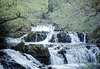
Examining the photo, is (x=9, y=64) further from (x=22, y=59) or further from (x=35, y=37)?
(x=35, y=37)

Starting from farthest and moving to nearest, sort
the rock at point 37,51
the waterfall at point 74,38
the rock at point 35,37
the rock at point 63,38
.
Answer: the waterfall at point 74,38
the rock at point 63,38
the rock at point 35,37
the rock at point 37,51

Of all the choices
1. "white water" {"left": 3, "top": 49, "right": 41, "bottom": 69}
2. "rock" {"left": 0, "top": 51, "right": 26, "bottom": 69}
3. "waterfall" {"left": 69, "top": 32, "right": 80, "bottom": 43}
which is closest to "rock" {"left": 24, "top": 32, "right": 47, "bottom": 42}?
"waterfall" {"left": 69, "top": 32, "right": 80, "bottom": 43}

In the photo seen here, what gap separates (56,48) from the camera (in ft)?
34.1

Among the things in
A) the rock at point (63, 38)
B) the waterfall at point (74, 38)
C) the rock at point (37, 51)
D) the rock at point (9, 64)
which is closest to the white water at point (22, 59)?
the rock at point (9, 64)

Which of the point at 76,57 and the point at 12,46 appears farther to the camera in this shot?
the point at 76,57

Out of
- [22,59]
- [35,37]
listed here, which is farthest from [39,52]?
[35,37]

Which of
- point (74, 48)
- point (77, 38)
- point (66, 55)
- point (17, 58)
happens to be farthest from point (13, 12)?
point (77, 38)

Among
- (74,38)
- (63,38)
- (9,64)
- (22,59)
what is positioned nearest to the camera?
(9,64)

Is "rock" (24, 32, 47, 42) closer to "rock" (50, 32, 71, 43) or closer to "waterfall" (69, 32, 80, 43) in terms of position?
"rock" (50, 32, 71, 43)

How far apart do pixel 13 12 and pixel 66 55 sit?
595 centimetres

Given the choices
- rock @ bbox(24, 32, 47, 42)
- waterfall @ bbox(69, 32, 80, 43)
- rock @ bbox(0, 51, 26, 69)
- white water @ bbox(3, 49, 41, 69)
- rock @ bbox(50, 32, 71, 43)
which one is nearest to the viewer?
rock @ bbox(0, 51, 26, 69)

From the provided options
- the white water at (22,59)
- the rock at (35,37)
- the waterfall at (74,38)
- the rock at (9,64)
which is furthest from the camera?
the waterfall at (74,38)

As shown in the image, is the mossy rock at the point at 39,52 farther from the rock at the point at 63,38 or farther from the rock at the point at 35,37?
the rock at the point at 63,38

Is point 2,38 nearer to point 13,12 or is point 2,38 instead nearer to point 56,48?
point 13,12
